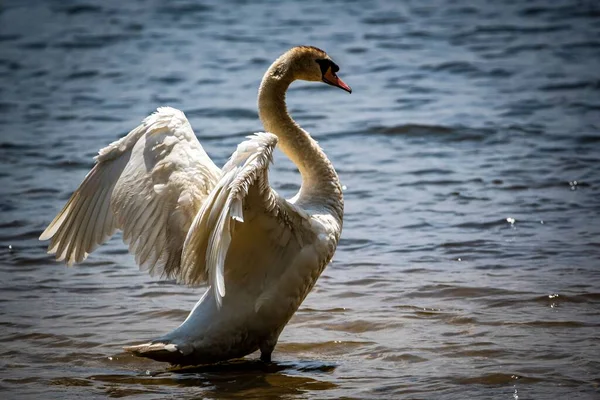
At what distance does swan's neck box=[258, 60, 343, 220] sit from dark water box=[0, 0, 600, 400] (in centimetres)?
92

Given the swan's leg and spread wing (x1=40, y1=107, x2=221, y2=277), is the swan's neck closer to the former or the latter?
spread wing (x1=40, y1=107, x2=221, y2=277)

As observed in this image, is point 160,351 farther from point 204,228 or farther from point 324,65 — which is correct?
point 324,65

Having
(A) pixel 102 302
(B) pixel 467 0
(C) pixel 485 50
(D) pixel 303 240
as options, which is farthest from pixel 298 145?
(B) pixel 467 0

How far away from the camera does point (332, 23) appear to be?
19.2 m

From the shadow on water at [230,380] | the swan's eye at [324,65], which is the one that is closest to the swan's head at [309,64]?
the swan's eye at [324,65]

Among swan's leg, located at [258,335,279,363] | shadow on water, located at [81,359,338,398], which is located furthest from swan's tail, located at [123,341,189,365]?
swan's leg, located at [258,335,279,363]

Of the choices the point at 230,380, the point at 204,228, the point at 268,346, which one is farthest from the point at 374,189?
the point at 204,228

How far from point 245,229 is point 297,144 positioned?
0.95m

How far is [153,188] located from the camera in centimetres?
622

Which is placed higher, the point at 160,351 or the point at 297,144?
the point at 297,144

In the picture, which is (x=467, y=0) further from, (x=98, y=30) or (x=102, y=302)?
(x=102, y=302)

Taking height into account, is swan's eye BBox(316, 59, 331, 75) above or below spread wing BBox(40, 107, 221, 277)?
above

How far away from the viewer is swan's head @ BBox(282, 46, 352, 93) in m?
6.87

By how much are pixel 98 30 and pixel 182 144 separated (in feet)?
46.3
